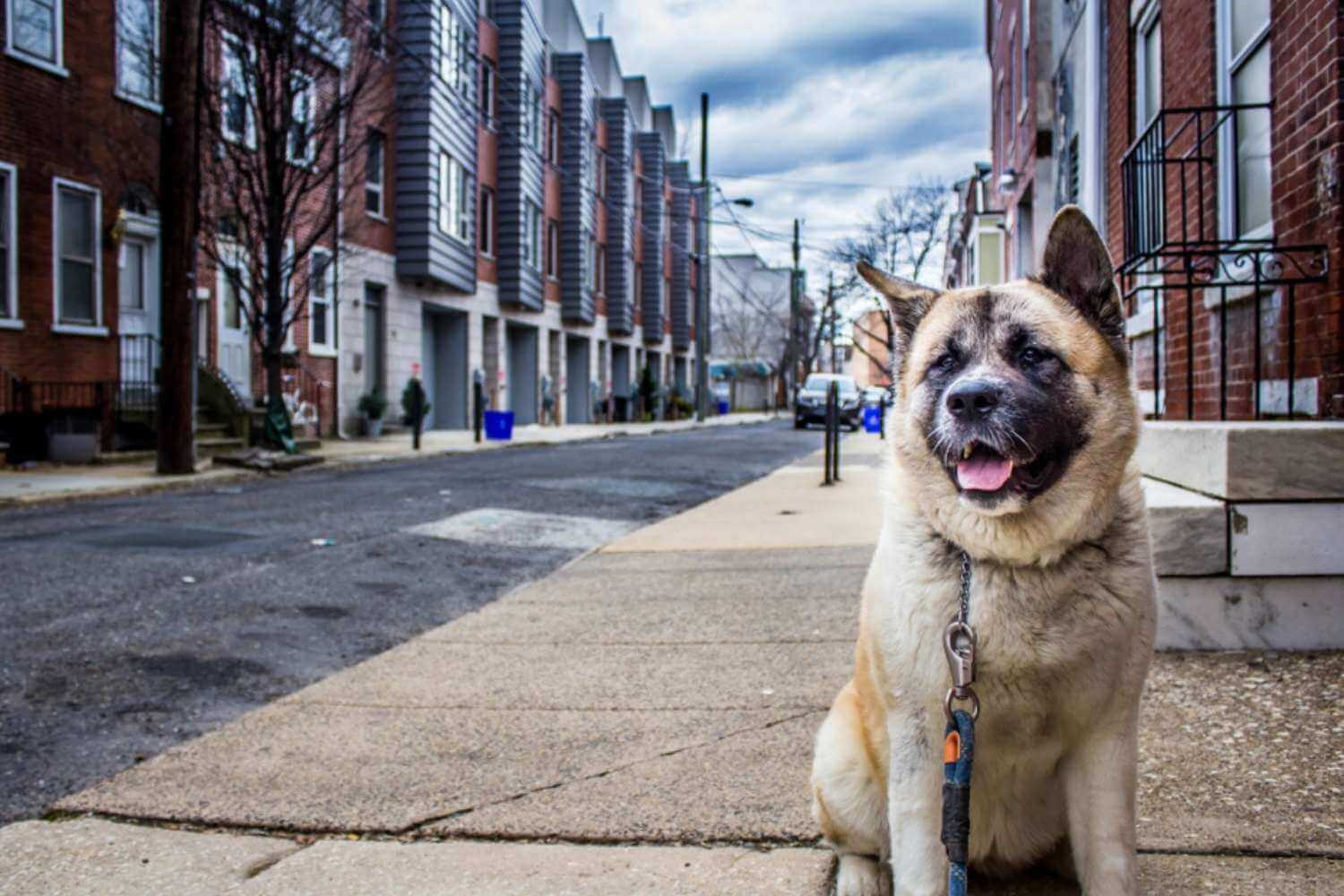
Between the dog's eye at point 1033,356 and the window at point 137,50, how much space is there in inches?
697

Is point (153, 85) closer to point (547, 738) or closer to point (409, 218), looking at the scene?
point (409, 218)

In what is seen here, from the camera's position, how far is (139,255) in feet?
60.0

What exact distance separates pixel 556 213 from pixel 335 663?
33858 mm

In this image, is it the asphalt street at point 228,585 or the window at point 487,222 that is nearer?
the asphalt street at point 228,585

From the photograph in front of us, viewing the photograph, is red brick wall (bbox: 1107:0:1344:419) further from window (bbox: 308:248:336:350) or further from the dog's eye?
window (bbox: 308:248:336:350)

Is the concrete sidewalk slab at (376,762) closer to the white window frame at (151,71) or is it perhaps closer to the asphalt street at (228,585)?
the asphalt street at (228,585)

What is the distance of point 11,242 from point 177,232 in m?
3.12

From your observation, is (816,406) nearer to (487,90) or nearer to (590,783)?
(487,90)

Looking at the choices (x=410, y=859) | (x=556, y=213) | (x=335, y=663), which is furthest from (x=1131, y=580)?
(x=556, y=213)

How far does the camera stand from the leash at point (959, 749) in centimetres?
208

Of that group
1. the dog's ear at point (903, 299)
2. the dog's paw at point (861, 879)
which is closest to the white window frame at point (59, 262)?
the dog's ear at point (903, 299)

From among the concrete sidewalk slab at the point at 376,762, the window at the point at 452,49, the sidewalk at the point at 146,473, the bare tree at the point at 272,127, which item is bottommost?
the concrete sidewalk slab at the point at 376,762

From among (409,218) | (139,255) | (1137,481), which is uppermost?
(409,218)

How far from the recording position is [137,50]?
55.4ft
